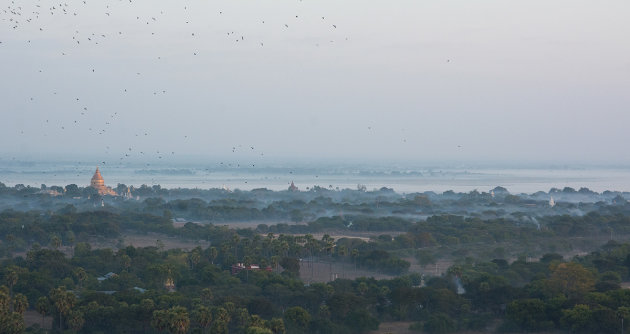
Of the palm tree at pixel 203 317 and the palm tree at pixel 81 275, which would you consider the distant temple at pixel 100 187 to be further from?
the palm tree at pixel 203 317

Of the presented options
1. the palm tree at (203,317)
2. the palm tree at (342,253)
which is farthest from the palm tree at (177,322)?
the palm tree at (342,253)

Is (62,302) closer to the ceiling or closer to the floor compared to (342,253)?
closer to the ceiling

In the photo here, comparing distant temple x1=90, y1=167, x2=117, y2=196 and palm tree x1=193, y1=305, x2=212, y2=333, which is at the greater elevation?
distant temple x1=90, y1=167, x2=117, y2=196

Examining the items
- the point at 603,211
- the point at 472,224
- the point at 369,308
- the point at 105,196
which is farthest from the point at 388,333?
the point at 105,196

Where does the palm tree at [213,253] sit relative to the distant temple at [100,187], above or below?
below

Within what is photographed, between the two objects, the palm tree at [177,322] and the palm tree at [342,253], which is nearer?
the palm tree at [177,322]

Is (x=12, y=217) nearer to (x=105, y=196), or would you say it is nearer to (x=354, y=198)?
(x=105, y=196)

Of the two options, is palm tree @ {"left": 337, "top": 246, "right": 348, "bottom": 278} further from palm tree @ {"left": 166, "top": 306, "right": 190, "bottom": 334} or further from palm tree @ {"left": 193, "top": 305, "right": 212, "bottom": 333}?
palm tree @ {"left": 166, "top": 306, "right": 190, "bottom": 334}

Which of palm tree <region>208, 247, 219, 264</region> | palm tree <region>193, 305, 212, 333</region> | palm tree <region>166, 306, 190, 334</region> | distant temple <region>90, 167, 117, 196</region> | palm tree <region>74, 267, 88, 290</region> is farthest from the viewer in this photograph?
distant temple <region>90, 167, 117, 196</region>

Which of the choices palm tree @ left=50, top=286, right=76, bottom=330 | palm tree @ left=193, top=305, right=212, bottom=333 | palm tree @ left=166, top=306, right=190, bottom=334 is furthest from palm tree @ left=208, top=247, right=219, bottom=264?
palm tree @ left=166, top=306, right=190, bottom=334

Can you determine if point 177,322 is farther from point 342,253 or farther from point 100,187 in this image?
point 100,187

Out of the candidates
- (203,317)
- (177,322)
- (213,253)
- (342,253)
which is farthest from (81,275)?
(342,253)
